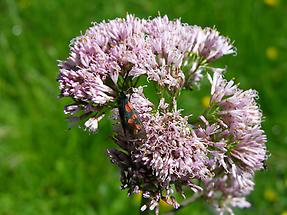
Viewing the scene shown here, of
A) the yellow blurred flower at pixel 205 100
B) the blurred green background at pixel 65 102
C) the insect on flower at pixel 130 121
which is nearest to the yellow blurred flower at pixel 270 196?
the blurred green background at pixel 65 102

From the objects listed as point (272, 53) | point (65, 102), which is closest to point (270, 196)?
point (272, 53)

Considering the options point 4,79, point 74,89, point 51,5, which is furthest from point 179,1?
point 74,89

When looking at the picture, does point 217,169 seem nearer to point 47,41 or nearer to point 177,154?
point 177,154

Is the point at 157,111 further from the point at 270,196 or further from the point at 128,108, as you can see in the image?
the point at 270,196

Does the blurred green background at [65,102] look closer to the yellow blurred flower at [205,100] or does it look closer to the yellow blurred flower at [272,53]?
the yellow blurred flower at [272,53]

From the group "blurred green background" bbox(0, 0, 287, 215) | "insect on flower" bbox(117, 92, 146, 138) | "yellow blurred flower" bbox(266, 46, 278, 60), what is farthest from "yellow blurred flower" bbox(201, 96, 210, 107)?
"insect on flower" bbox(117, 92, 146, 138)
